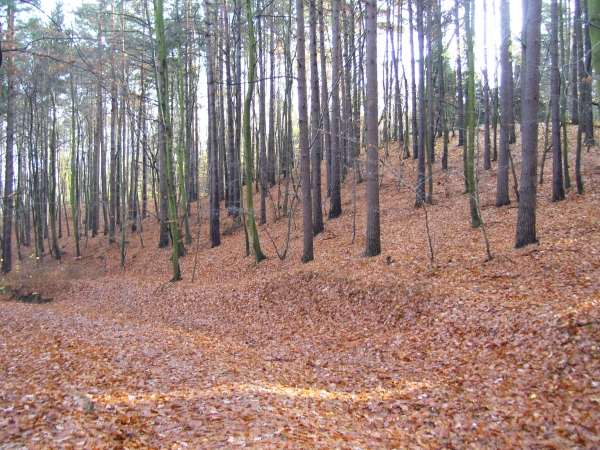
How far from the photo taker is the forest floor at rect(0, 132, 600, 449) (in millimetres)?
4055

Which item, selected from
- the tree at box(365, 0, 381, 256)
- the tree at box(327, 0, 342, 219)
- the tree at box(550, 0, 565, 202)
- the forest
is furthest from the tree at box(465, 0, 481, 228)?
the tree at box(327, 0, 342, 219)

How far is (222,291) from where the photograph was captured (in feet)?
38.8

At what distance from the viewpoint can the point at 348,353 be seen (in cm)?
692

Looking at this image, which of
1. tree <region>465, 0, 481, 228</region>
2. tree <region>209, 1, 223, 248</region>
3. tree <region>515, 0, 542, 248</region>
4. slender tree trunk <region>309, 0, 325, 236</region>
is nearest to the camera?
tree <region>515, 0, 542, 248</region>

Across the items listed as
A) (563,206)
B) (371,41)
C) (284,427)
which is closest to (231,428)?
(284,427)

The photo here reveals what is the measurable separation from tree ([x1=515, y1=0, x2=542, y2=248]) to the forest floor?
2.03 ft

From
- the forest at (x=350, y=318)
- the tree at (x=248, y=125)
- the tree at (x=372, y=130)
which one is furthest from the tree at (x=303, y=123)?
the tree at (x=372, y=130)

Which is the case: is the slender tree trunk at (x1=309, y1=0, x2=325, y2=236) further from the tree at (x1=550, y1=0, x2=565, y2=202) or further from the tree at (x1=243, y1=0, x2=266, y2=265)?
the tree at (x1=550, y1=0, x2=565, y2=202)

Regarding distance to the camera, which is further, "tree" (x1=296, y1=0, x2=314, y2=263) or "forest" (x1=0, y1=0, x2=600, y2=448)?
"tree" (x1=296, y1=0, x2=314, y2=263)

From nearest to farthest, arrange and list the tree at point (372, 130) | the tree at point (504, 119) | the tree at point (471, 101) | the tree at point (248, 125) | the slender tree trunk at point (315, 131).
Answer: the tree at point (372, 130), the tree at point (471, 101), the tree at point (248, 125), the tree at point (504, 119), the slender tree trunk at point (315, 131)

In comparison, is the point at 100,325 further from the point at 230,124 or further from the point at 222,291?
the point at 230,124

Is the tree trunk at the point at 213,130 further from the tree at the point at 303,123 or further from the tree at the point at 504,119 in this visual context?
the tree at the point at 504,119

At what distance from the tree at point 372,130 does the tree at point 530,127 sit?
341cm

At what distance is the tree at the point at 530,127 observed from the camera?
8054mm
